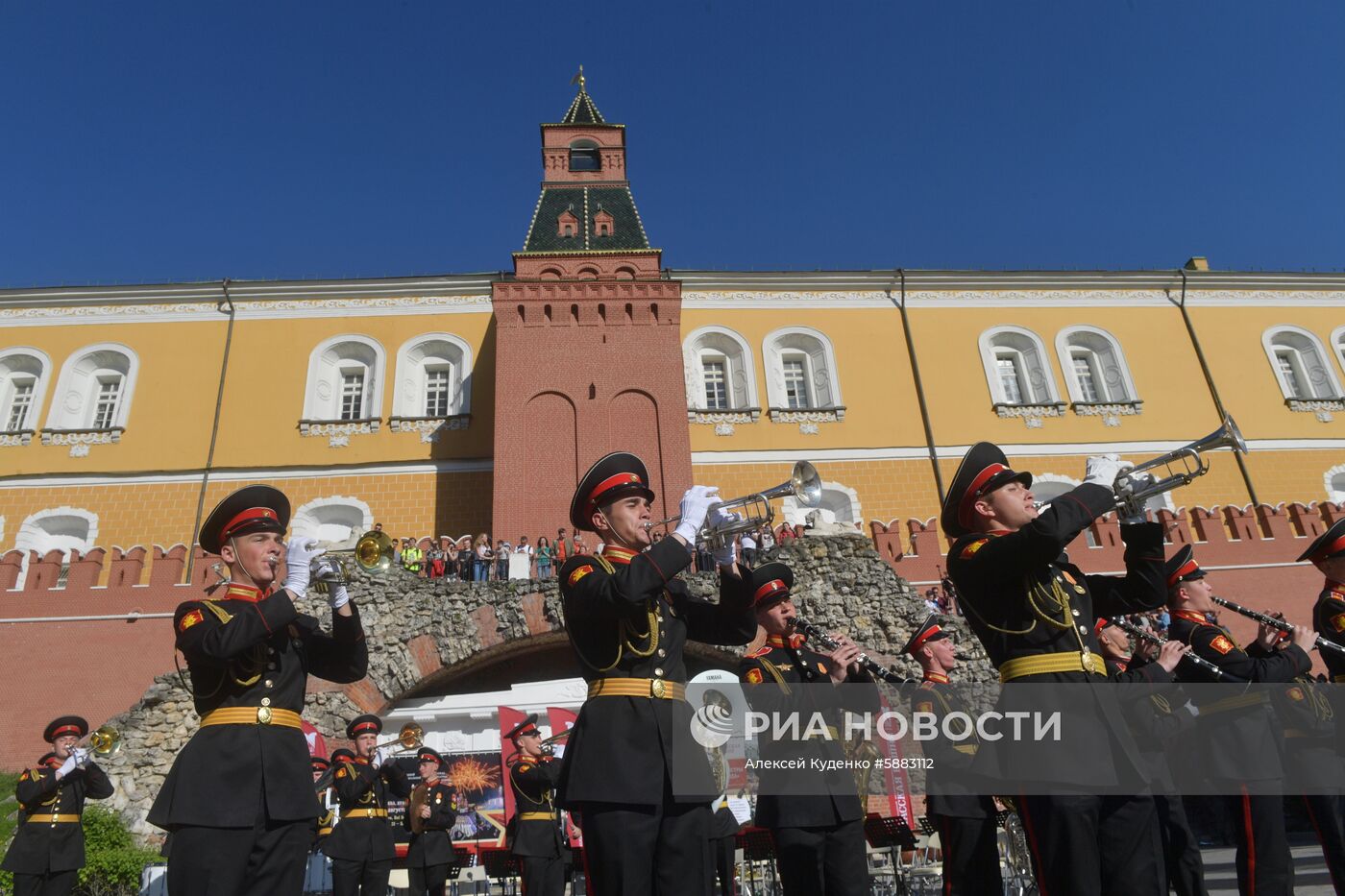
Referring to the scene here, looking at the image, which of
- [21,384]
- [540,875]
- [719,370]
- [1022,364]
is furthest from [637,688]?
[21,384]

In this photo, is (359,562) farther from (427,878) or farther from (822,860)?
(427,878)

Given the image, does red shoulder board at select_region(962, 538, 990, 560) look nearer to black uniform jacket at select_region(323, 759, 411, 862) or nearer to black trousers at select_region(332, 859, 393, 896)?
black uniform jacket at select_region(323, 759, 411, 862)

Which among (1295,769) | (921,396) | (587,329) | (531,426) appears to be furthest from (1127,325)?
(1295,769)

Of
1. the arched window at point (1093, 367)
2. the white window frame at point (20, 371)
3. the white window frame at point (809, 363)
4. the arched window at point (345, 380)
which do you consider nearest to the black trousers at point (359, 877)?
the arched window at point (345, 380)

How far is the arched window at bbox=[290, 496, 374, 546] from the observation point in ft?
81.7

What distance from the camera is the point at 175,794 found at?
3955 millimetres

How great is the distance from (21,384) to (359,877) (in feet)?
85.1

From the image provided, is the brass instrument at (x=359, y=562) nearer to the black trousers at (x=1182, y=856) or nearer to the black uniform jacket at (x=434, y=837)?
the black uniform jacket at (x=434, y=837)

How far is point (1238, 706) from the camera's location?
223 inches

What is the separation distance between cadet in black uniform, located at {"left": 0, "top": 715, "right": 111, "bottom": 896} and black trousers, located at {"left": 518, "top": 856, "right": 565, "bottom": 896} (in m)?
3.87

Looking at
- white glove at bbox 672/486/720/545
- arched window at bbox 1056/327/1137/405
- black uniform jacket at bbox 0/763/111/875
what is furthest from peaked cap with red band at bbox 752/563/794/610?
arched window at bbox 1056/327/1137/405

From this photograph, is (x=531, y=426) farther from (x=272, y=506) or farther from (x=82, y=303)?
(x=272, y=506)

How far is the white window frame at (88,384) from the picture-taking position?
2636 cm

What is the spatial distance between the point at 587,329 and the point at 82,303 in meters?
16.1
